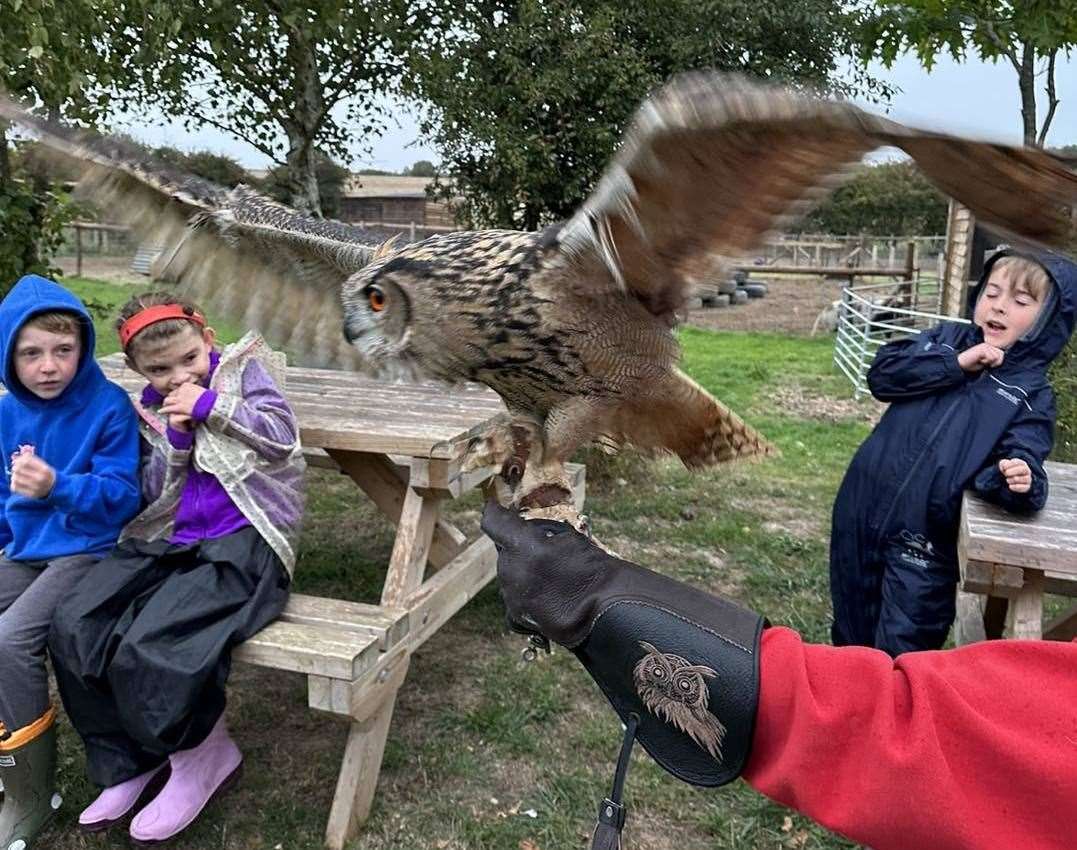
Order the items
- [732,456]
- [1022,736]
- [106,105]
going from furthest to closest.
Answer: [106,105] → [732,456] → [1022,736]

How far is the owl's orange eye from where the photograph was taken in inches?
67.6

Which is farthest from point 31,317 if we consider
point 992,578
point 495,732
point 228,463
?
point 992,578

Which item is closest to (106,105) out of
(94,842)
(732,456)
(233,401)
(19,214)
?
(19,214)

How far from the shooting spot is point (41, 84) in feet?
10.9

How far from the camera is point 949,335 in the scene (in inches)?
110

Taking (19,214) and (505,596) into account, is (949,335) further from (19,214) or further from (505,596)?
(19,214)

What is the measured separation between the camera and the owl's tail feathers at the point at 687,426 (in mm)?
1868

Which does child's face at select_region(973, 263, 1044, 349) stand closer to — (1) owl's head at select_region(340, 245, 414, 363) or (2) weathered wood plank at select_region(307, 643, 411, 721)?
(1) owl's head at select_region(340, 245, 414, 363)

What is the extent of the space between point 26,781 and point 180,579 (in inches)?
29.5

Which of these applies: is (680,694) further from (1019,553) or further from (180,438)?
(180,438)

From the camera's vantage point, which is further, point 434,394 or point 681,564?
point 681,564

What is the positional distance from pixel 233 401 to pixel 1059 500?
2.56m

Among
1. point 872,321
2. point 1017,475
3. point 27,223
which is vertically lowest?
point 872,321

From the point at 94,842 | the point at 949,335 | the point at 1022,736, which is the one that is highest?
the point at 949,335
